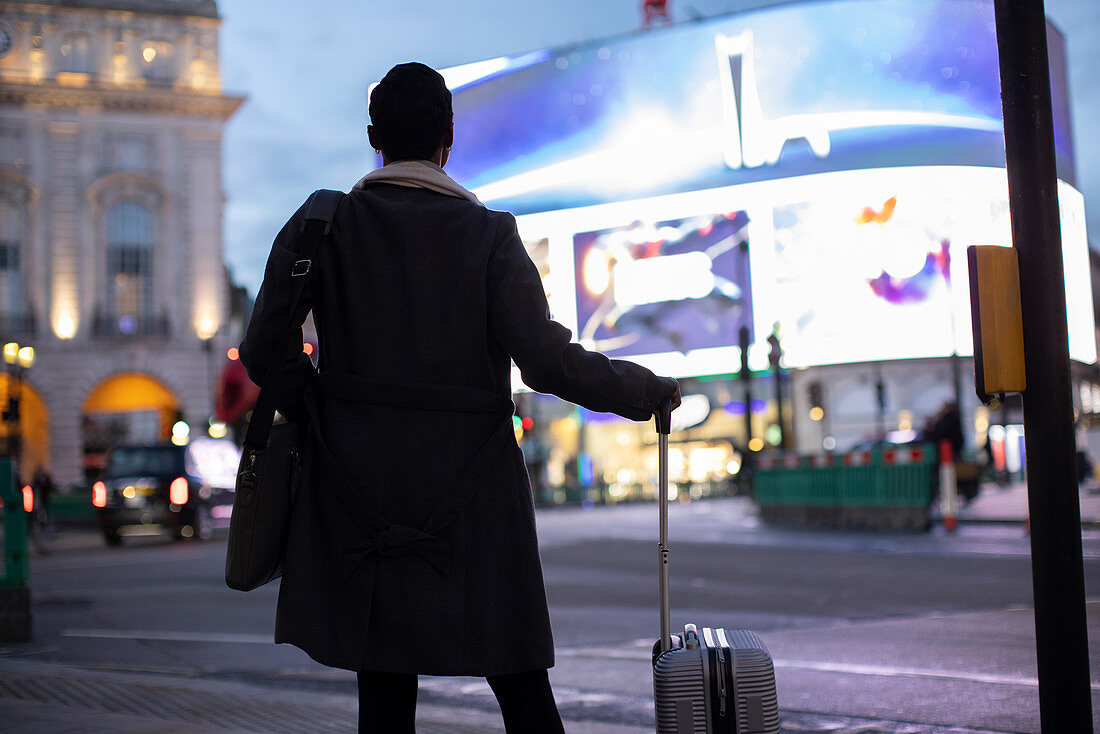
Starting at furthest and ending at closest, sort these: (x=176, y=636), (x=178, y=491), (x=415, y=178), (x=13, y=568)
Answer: (x=178, y=491) → (x=176, y=636) → (x=13, y=568) → (x=415, y=178)

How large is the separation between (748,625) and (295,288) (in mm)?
5333

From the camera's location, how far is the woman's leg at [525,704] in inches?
89.3

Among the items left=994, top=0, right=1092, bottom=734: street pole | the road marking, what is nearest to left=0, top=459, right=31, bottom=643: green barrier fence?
the road marking

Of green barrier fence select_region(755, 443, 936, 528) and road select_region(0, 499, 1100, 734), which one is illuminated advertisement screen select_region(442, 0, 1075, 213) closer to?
green barrier fence select_region(755, 443, 936, 528)

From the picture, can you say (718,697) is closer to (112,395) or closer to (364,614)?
(364,614)

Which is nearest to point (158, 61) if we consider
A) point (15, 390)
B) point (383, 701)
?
point (15, 390)

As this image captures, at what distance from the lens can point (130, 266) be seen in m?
40.9

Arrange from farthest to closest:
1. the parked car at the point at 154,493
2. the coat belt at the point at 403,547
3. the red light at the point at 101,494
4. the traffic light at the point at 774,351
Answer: the traffic light at the point at 774,351, the red light at the point at 101,494, the parked car at the point at 154,493, the coat belt at the point at 403,547

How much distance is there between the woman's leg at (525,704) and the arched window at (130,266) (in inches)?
1608

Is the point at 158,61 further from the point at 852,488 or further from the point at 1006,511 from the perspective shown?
the point at 1006,511

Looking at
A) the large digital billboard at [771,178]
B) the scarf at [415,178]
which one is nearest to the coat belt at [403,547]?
the scarf at [415,178]

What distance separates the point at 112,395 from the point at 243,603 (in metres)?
35.9

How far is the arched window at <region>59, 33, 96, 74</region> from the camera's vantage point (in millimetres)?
40906

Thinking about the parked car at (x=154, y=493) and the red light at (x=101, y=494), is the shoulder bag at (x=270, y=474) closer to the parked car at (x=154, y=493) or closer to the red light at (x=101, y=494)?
the parked car at (x=154, y=493)
